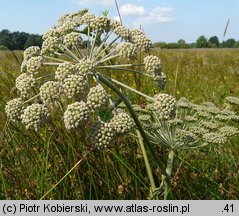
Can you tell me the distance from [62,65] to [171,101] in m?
0.59

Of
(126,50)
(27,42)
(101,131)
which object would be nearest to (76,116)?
(101,131)

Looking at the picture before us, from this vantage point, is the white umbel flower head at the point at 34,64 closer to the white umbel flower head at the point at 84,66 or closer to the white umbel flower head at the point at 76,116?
the white umbel flower head at the point at 84,66

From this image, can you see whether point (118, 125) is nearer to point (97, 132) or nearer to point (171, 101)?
point (97, 132)

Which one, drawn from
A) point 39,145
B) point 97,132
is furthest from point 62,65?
point 39,145

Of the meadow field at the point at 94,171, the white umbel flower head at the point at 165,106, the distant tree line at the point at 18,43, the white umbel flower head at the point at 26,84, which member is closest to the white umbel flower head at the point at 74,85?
the white umbel flower head at the point at 26,84

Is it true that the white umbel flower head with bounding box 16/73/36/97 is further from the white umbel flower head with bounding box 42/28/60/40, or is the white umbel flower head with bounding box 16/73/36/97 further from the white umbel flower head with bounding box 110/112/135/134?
the white umbel flower head with bounding box 110/112/135/134

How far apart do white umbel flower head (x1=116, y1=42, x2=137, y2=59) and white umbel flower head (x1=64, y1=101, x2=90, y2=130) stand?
47 centimetres

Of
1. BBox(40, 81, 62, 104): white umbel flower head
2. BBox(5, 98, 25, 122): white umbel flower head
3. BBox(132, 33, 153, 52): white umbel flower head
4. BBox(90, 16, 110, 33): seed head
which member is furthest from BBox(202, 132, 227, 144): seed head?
BBox(5, 98, 25, 122): white umbel flower head

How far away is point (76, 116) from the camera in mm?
1800

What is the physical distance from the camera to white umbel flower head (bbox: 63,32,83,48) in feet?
7.23

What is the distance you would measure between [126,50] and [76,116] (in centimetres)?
57

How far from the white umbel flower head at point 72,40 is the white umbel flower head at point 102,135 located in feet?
1.93

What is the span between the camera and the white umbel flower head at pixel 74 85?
1.86 m

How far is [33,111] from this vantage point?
1.93m
